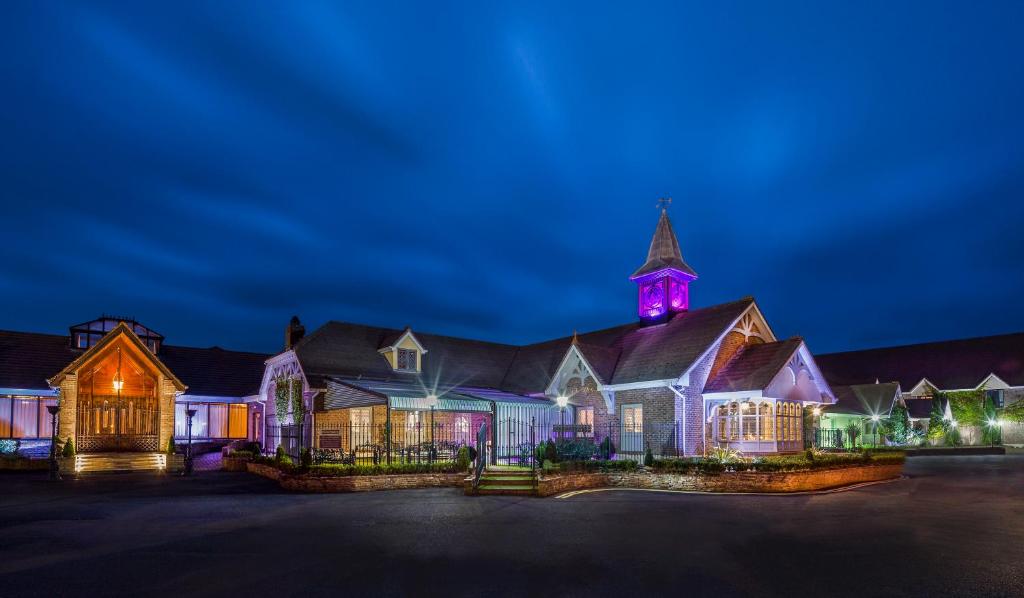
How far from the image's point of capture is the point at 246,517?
566 inches

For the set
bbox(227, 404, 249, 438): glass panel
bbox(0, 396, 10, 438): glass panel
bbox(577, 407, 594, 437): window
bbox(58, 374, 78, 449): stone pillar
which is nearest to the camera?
bbox(577, 407, 594, 437): window

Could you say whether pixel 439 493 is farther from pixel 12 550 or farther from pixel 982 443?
pixel 982 443

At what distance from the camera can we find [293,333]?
3422cm

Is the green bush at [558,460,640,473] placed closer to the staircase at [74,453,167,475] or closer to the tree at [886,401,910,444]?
the staircase at [74,453,167,475]

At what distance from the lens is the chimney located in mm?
34125

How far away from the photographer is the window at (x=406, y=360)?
33.7 metres

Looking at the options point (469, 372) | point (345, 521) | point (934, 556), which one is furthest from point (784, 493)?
point (469, 372)

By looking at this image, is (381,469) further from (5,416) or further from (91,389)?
(5,416)

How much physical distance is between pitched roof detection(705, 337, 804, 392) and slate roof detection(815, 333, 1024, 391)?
113 feet

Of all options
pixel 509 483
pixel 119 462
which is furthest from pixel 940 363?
pixel 119 462

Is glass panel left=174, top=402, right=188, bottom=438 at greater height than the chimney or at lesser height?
lesser

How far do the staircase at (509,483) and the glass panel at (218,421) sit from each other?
25032 millimetres

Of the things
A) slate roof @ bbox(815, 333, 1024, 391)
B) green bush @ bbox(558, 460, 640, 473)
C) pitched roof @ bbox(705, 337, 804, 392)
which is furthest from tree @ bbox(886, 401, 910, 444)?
green bush @ bbox(558, 460, 640, 473)

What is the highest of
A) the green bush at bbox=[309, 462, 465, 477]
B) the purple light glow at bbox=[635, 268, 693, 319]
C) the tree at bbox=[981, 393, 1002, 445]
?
the purple light glow at bbox=[635, 268, 693, 319]
